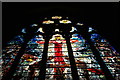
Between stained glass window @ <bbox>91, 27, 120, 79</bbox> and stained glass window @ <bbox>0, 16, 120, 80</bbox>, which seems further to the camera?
stained glass window @ <bbox>91, 27, 120, 79</bbox>

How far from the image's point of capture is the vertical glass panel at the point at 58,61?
436 cm

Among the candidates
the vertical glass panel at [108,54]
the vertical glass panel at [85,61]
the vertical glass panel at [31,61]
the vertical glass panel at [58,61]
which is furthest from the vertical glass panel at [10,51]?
Result: the vertical glass panel at [108,54]

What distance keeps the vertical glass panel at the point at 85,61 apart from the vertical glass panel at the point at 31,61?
1.03 metres

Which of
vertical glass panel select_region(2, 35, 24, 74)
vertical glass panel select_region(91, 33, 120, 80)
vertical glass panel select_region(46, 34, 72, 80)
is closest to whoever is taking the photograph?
vertical glass panel select_region(46, 34, 72, 80)

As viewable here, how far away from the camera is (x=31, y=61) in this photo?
499 cm

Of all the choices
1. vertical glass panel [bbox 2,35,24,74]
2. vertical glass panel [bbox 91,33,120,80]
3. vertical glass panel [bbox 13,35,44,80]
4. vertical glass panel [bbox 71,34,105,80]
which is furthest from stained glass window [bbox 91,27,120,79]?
vertical glass panel [bbox 2,35,24,74]

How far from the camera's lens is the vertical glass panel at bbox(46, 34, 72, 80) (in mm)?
4355

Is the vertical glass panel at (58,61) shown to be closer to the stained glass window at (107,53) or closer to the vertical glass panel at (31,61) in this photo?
the vertical glass panel at (31,61)

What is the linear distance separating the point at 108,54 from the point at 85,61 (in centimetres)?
86

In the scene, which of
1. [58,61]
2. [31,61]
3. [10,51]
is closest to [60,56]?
[58,61]

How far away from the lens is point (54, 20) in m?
7.44

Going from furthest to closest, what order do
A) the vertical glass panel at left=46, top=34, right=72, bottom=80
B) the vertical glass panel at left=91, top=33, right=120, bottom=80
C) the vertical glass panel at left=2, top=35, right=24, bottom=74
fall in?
the vertical glass panel at left=2, top=35, right=24, bottom=74
the vertical glass panel at left=91, top=33, right=120, bottom=80
the vertical glass panel at left=46, top=34, right=72, bottom=80

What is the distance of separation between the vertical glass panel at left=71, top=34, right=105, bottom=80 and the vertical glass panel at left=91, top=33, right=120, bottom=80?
31 cm

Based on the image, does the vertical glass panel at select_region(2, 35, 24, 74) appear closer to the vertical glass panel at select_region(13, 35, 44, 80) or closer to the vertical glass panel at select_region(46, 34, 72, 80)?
the vertical glass panel at select_region(13, 35, 44, 80)
